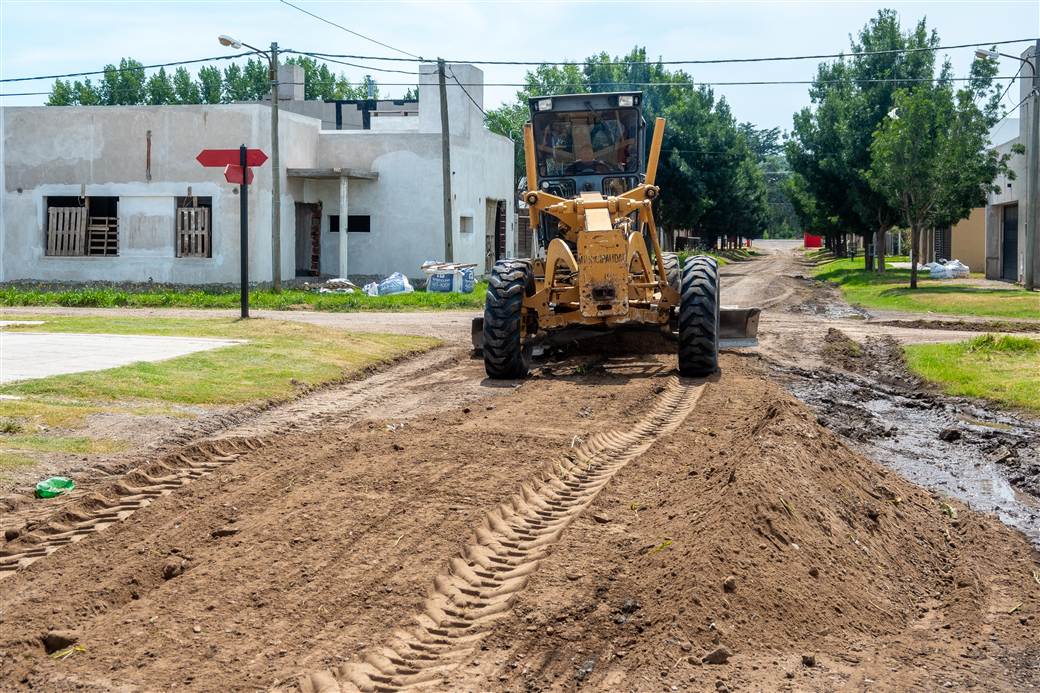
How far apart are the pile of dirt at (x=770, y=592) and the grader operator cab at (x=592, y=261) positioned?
5.51 m

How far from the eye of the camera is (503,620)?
5.52 meters

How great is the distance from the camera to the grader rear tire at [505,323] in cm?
1424

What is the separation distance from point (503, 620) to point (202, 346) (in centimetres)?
1200

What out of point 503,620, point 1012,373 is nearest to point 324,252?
point 1012,373

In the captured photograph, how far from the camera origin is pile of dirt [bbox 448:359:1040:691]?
5133mm

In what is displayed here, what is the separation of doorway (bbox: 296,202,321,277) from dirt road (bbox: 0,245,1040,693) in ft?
93.2

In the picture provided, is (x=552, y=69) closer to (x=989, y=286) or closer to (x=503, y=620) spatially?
(x=989, y=286)

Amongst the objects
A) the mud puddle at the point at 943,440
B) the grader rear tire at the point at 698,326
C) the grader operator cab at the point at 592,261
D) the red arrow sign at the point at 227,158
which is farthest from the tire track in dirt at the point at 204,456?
the red arrow sign at the point at 227,158

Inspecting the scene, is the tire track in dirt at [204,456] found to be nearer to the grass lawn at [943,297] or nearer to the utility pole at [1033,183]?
the grass lawn at [943,297]

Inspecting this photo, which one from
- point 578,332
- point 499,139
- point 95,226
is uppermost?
point 499,139

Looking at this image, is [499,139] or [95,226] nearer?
[95,226]

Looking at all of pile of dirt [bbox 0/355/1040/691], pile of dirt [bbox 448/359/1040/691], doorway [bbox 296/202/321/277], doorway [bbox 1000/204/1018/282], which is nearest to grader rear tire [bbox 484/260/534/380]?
pile of dirt [bbox 0/355/1040/691]

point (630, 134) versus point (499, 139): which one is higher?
point (499, 139)

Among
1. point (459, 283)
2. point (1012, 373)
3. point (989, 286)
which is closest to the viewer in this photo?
point (1012, 373)
